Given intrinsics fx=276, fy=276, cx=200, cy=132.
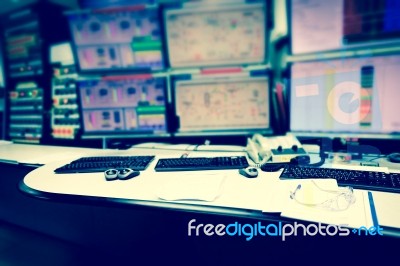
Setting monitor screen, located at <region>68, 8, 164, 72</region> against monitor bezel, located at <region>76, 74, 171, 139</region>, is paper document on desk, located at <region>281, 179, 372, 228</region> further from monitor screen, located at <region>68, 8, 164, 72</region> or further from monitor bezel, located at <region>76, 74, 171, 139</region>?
monitor screen, located at <region>68, 8, 164, 72</region>

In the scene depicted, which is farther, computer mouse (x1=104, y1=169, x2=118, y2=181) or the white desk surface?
computer mouse (x1=104, y1=169, x2=118, y2=181)

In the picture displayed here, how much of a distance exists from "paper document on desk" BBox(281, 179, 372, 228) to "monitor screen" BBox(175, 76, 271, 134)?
2.22 ft

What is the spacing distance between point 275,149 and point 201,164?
0.34 metres

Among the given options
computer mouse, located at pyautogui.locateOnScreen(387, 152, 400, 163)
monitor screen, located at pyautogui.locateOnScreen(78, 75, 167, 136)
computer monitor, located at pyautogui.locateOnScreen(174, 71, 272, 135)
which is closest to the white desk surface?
computer monitor, located at pyautogui.locateOnScreen(174, 71, 272, 135)

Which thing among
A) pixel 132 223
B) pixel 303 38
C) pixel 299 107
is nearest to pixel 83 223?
pixel 132 223

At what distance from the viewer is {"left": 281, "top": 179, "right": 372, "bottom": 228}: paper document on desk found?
0.70 meters

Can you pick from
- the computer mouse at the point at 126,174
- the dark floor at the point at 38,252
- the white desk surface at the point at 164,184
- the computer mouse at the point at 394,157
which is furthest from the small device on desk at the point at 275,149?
the dark floor at the point at 38,252

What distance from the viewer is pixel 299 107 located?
137cm

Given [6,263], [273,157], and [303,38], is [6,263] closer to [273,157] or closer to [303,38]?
[273,157]

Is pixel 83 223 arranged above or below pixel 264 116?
below

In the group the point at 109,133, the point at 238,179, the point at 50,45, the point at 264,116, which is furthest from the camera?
Result: the point at 50,45

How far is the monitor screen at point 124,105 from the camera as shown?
1611mm

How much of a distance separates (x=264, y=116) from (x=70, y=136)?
1243mm

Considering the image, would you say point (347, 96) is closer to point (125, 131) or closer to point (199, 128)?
point (199, 128)
